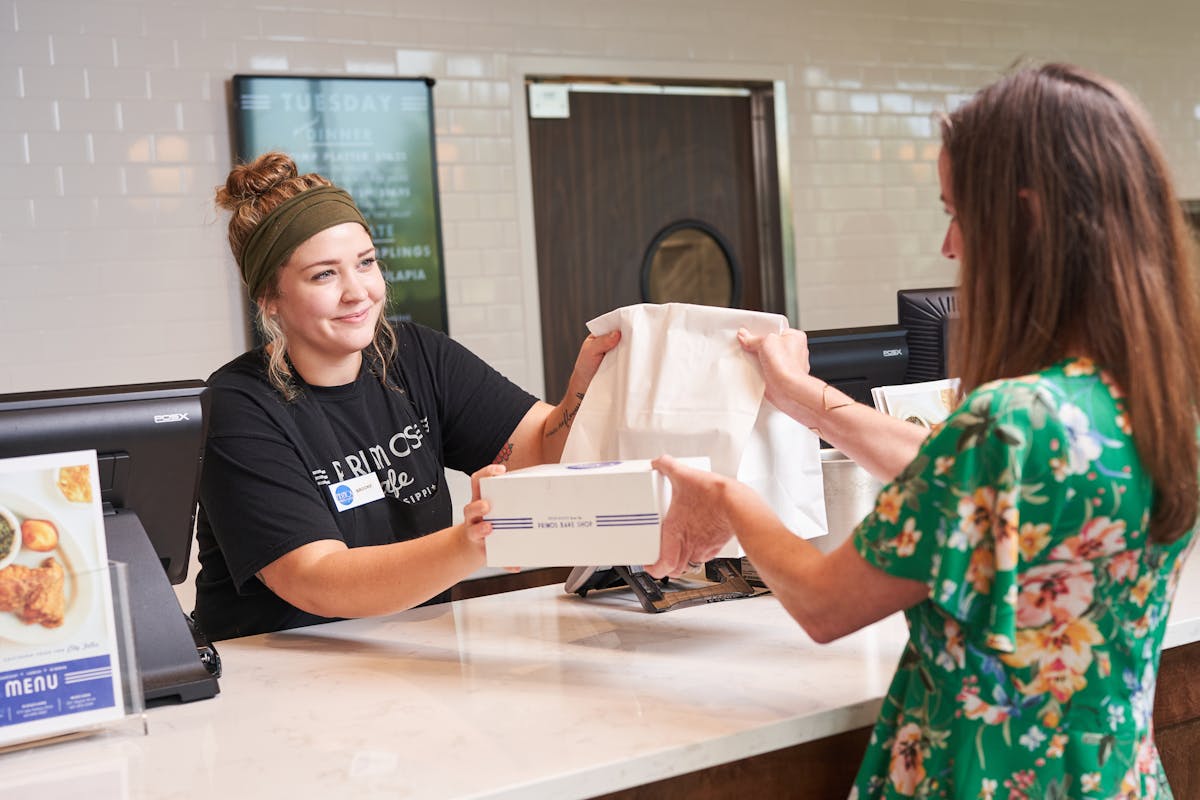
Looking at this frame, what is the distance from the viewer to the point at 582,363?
1.81 metres

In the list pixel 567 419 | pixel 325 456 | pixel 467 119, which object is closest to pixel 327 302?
pixel 325 456

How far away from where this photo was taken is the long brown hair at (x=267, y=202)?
73.9 inches

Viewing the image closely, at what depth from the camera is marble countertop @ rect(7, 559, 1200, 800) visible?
1.13m

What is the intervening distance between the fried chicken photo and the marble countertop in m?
0.14

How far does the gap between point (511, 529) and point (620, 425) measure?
28 cm

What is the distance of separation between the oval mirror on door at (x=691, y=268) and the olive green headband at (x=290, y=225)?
2.65 meters

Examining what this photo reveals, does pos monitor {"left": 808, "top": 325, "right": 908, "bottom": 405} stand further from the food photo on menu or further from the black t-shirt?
the food photo on menu

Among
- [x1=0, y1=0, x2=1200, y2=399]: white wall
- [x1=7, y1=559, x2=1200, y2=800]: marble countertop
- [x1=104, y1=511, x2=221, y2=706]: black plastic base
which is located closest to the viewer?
[x1=7, y1=559, x2=1200, y2=800]: marble countertop

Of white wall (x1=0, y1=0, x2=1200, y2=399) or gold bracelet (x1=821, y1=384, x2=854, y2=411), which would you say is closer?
gold bracelet (x1=821, y1=384, x2=854, y2=411)

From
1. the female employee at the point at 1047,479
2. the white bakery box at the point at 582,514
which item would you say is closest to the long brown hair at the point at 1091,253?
the female employee at the point at 1047,479

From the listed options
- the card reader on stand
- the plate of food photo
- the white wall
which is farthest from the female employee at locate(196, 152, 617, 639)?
the white wall

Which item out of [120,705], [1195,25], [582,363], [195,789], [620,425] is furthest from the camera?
[1195,25]

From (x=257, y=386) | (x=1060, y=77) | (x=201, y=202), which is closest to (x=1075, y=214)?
(x=1060, y=77)

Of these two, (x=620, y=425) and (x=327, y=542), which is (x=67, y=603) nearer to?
(x=327, y=542)
